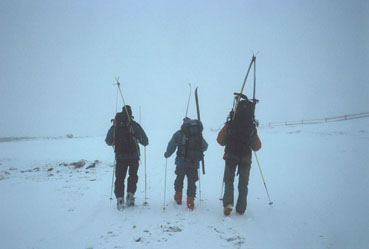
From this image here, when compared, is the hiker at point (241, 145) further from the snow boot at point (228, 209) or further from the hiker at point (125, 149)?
the hiker at point (125, 149)

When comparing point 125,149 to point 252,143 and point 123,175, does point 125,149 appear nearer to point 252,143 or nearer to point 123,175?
point 123,175

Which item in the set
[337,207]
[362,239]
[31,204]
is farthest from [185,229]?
[31,204]

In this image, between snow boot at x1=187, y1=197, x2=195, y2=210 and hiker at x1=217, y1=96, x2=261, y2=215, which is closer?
hiker at x1=217, y1=96, x2=261, y2=215

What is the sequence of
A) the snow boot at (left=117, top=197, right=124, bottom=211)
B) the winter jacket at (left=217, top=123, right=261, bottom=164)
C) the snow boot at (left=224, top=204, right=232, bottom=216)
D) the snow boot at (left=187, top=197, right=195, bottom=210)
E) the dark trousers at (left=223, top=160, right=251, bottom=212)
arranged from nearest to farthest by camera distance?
the snow boot at (left=224, top=204, right=232, bottom=216)
the dark trousers at (left=223, top=160, right=251, bottom=212)
the winter jacket at (left=217, top=123, right=261, bottom=164)
the snow boot at (left=117, top=197, right=124, bottom=211)
the snow boot at (left=187, top=197, right=195, bottom=210)

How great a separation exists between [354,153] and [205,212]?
431 inches

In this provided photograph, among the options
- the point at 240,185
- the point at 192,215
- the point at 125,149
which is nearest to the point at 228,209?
the point at 240,185

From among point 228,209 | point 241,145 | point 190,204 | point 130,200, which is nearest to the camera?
point 228,209

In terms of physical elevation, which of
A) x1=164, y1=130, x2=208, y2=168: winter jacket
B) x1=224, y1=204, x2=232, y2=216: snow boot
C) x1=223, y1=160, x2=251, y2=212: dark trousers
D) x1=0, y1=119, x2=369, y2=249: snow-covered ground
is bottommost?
x1=0, y1=119, x2=369, y2=249: snow-covered ground

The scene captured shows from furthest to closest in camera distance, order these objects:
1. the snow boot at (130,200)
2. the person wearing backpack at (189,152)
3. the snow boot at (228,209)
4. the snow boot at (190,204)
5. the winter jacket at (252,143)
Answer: the person wearing backpack at (189,152) < the snow boot at (130,200) < the snow boot at (190,204) < the winter jacket at (252,143) < the snow boot at (228,209)

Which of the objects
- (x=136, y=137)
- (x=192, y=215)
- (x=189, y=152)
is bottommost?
(x=192, y=215)

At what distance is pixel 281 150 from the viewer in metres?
14.7

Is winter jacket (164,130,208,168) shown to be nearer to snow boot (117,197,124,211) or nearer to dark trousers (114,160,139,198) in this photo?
dark trousers (114,160,139,198)

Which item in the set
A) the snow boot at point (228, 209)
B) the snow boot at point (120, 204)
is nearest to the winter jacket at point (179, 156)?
the snow boot at point (228, 209)

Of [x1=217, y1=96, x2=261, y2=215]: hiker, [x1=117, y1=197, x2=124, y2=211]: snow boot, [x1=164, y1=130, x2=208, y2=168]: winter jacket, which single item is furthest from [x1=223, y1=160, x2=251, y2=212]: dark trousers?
[x1=117, y1=197, x2=124, y2=211]: snow boot
